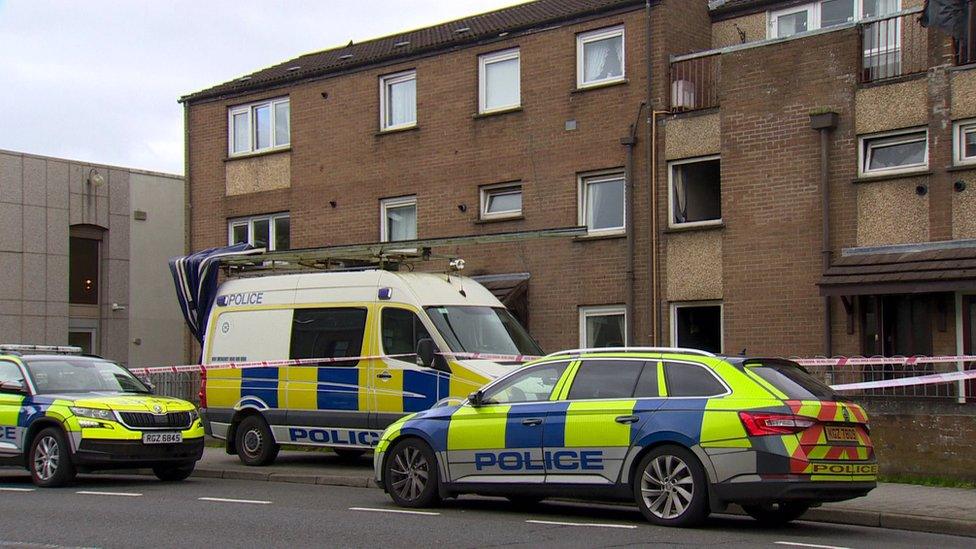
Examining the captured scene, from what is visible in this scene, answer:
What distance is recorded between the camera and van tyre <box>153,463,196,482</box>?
16328 mm

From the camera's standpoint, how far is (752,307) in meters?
20.0

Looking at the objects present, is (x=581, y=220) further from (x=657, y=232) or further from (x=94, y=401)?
(x=94, y=401)

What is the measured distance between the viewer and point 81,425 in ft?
49.7

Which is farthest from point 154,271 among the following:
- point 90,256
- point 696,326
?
point 696,326

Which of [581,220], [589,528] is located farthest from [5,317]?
[589,528]

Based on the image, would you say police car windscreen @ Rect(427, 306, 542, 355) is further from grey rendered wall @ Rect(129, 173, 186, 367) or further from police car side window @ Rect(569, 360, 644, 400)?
grey rendered wall @ Rect(129, 173, 186, 367)

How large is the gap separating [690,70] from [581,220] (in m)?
3.18

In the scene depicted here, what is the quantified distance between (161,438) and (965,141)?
1168cm

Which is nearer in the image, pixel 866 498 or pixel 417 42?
pixel 866 498

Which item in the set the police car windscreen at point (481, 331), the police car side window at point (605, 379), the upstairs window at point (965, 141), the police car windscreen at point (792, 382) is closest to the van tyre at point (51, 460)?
the police car windscreen at point (481, 331)

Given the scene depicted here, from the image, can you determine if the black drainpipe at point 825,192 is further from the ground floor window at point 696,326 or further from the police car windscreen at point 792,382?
the police car windscreen at point 792,382

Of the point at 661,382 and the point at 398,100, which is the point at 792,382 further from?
the point at 398,100

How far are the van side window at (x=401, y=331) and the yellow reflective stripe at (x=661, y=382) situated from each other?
16.9 feet

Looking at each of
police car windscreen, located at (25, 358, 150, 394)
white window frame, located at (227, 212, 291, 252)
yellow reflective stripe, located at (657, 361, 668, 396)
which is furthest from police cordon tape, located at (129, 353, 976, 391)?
white window frame, located at (227, 212, 291, 252)
